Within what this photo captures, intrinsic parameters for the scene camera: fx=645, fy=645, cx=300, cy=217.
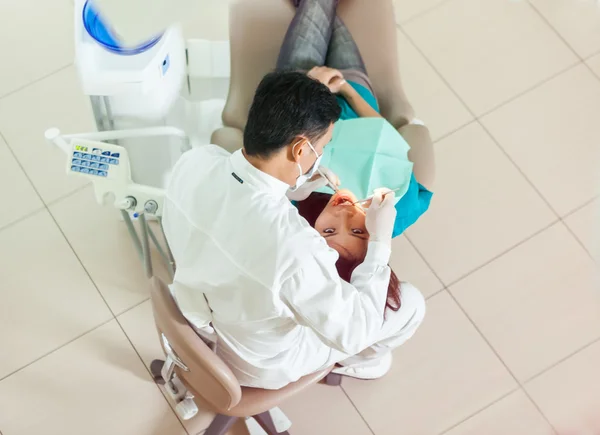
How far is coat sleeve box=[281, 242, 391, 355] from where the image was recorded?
124 cm

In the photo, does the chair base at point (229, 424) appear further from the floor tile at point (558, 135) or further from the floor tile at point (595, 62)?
the floor tile at point (595, 62)

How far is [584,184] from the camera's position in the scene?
2.49 m

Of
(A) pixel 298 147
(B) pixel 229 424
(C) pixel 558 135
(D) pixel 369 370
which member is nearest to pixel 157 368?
(B) pixel 229 424

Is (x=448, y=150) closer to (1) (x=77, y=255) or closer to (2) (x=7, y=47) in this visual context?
(1) (x=77, y=255)

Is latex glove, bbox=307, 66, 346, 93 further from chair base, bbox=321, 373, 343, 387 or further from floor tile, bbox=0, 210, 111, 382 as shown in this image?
floor tile, bbox=0, 210, 111, 382

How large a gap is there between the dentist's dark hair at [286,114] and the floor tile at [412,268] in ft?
3.65

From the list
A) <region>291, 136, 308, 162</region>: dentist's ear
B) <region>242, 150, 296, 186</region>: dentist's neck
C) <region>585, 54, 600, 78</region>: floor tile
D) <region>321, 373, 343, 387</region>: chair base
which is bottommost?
<region>321, 373, 343, 387</region>: chair base

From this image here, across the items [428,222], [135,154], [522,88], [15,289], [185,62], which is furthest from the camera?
[522,88]

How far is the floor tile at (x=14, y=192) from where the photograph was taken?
2.34 metres

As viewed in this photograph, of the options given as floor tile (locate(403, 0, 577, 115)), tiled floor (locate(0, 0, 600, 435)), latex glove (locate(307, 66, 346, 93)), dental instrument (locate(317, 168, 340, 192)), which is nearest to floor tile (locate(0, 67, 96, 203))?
tiled floor (locate(0, 0, 600, 435))

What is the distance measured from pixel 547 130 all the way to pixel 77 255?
186 centimetres

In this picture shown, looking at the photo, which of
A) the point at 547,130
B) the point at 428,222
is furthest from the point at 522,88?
the point at 428,222

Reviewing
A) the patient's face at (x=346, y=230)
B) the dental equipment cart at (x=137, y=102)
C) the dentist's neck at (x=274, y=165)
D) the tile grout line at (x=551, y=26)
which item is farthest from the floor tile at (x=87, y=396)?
the tile grout line at (x=551, y=26)

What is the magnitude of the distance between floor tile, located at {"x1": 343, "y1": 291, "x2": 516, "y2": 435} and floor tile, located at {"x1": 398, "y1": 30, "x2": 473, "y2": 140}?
2.53 feet
